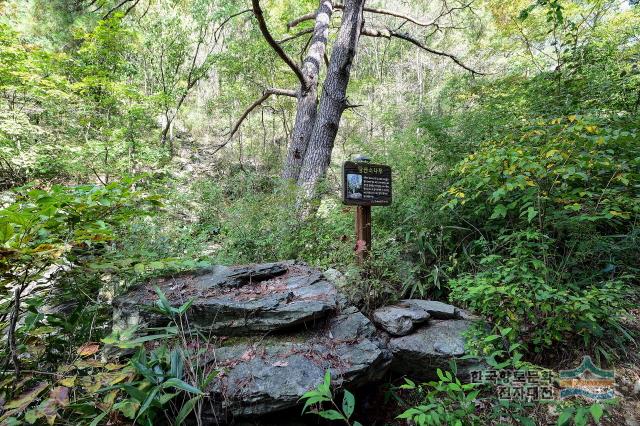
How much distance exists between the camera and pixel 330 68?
5945mm

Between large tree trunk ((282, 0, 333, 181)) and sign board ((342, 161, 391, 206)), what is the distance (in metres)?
2.63

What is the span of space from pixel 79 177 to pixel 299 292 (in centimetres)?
765

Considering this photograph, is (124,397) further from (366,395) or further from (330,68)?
(330,68)

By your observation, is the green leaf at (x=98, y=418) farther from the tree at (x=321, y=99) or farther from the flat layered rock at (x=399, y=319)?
the tree at (x=321, y=99)

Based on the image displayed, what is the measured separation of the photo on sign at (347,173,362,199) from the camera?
131 inches

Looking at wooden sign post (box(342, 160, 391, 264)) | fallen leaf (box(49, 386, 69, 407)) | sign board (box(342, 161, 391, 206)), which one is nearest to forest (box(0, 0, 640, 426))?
fallen leaf (box(49, 386, 69, 407))

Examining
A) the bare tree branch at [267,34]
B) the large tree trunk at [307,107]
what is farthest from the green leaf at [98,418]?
the bare tree branch at [267,34]

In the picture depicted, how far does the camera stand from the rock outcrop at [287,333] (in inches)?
79.4

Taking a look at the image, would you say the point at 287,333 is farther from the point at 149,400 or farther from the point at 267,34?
the point at 267,34

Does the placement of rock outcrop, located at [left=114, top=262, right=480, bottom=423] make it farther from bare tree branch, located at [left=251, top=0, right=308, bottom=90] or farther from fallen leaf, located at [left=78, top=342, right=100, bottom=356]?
bare tree branch, located at [left=251, top=0, right=308, bottom=90]

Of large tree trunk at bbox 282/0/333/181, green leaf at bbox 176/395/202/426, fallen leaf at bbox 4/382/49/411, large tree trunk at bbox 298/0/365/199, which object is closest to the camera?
fallen leaf at bbox 4/382/49/411

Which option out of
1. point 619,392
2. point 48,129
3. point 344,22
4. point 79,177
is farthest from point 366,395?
point 48,129

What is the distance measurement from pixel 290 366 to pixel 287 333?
0.36 meters

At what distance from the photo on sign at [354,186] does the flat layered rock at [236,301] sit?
94 cm
